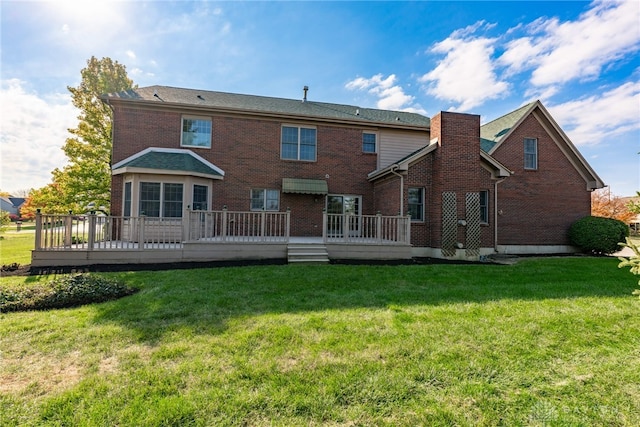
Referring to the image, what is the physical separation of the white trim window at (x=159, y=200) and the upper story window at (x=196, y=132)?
→ 2.64 metres

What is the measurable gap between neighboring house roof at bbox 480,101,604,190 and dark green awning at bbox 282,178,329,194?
28.0 feet

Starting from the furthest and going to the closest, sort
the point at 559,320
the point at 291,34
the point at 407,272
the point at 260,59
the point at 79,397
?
the point at 260,59 < the point at 291,34 < the point at 407,272 < the point at 559,320 < the point at 79,397

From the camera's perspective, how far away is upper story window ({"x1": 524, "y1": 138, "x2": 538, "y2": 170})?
14.9 meters

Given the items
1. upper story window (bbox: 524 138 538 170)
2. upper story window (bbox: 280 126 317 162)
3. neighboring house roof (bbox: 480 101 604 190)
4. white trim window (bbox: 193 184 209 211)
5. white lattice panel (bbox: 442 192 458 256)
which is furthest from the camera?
upper story window (bbox: 524 138 538 170)

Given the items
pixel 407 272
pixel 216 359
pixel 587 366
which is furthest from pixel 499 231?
pixel 216 359

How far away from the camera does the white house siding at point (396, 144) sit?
50.2 feet

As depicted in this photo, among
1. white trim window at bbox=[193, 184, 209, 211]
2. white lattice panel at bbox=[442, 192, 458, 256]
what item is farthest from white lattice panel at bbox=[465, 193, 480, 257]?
white trim window at bbox=[193, 184, 209, 211]

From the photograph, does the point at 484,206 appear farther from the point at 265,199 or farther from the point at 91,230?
the point at 91,230

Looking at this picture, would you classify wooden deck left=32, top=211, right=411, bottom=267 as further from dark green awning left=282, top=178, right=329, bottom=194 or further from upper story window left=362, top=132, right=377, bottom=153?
upper story window left=362, top=132, right=377, bottom=153

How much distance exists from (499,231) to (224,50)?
48.5 ft

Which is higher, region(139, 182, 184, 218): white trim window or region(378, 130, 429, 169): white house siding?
region(378, 130, 429, 169): white house siding

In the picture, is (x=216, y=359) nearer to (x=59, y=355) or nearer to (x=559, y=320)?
(x=59, y=355)

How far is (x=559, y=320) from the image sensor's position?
185 inches

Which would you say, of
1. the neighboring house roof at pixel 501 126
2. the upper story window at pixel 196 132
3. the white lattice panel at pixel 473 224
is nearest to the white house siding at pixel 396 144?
the neighboring house roof at pixel 501 126
